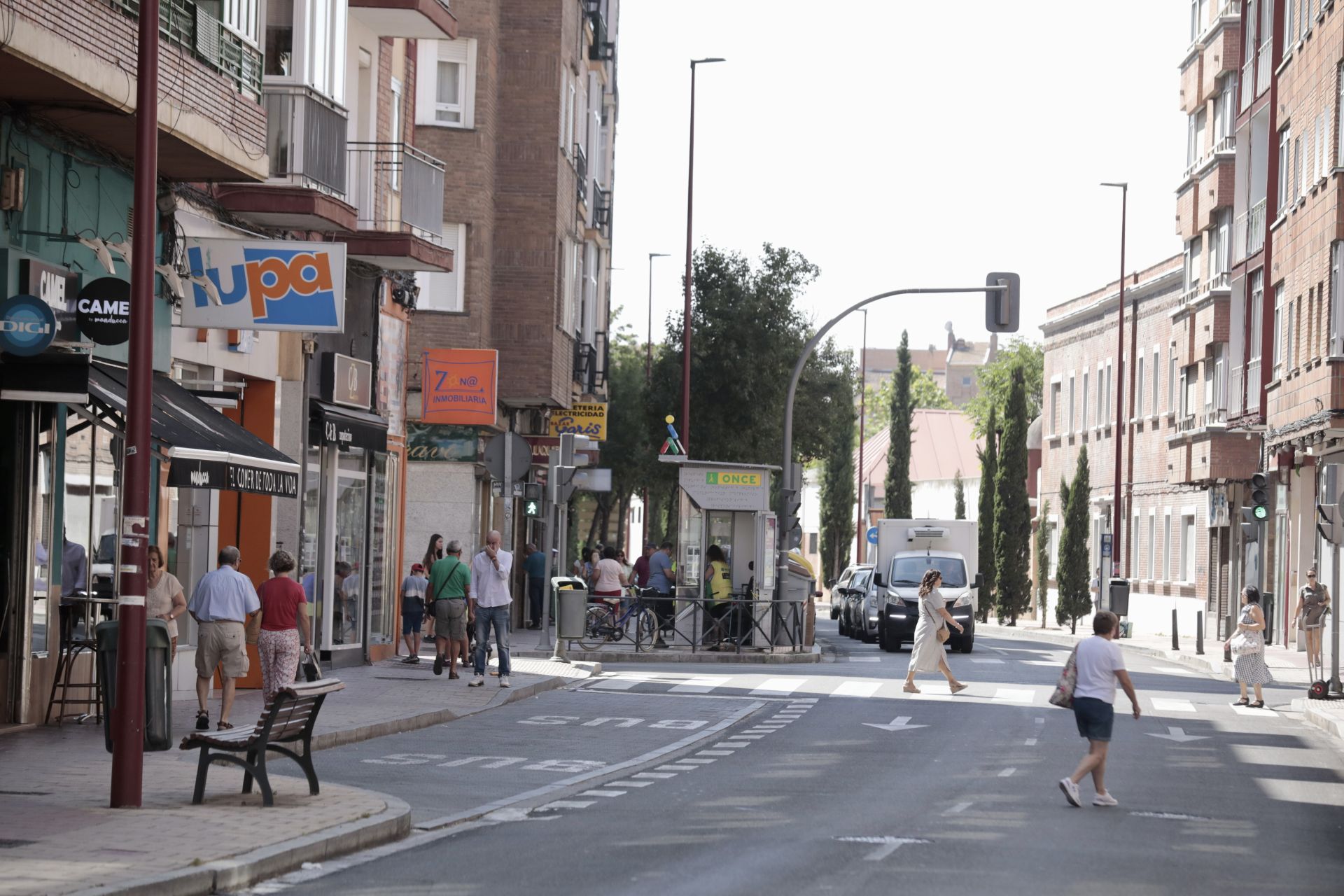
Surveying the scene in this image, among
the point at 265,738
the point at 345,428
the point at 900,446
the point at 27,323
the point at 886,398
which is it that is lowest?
the point at 265,738

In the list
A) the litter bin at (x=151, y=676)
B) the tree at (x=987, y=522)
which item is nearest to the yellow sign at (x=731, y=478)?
the litter bin at (x=151, y=676)

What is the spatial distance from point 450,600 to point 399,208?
614 cm

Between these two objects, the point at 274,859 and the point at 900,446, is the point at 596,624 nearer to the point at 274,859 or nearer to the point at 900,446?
the point at 274,859

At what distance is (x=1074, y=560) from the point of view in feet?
203

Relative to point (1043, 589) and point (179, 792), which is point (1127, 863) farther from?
point (1043, 589)

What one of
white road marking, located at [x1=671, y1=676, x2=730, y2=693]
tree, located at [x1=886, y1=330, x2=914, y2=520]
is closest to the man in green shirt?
white road marking, located at [x1=671, y1=676, x2=730, y2=693]

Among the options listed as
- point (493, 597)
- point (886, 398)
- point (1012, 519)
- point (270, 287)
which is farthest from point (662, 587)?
point (886, 398)

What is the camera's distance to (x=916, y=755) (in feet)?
61.9

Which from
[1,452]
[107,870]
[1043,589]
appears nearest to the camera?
[107,870]

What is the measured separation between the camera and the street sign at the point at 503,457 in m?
28.5

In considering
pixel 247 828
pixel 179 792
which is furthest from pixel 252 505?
pixel 247 828

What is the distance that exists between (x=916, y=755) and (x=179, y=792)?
7435 mm

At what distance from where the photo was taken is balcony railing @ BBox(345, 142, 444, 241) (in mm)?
28094

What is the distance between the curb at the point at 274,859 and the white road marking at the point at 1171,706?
582 inches
